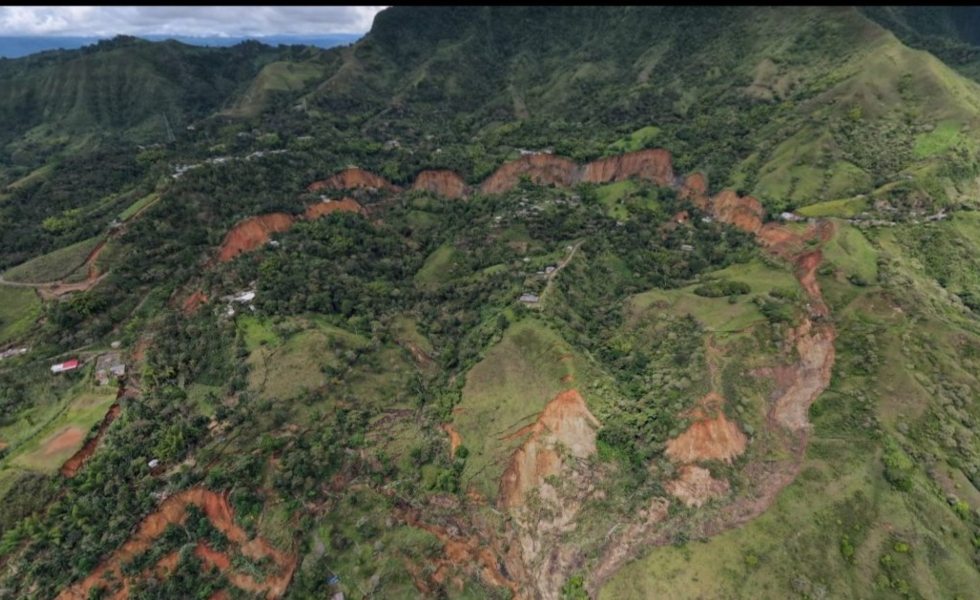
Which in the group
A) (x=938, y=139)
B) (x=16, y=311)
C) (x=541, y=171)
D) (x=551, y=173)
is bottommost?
(x=551, y=173)

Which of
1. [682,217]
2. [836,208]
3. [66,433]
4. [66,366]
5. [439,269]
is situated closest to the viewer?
[66,433]

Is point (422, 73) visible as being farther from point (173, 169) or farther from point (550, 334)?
point (550, 334)

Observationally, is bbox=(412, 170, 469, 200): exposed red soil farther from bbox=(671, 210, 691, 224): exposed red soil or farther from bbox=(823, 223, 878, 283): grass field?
bbox=(823, 223, 878, 283): grass field

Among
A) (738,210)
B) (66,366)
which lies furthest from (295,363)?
(738,210)

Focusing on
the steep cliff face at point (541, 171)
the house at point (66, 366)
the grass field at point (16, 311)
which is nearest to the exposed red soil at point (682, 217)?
the steep cliff face at point (541, 171)

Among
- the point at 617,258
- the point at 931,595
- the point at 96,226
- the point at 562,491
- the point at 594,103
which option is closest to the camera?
the point at 931,595

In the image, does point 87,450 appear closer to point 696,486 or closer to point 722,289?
point 696,486

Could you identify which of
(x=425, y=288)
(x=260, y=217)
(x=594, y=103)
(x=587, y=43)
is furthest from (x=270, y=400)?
(x=587, y=43)

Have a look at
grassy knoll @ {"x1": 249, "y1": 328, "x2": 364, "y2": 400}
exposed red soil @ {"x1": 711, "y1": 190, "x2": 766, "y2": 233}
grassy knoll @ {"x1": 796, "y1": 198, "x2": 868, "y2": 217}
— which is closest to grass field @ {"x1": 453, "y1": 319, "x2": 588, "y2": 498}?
grassy knoll @ {"x1": 249, "y1": 328, "x2": 364, "y2": 400}
